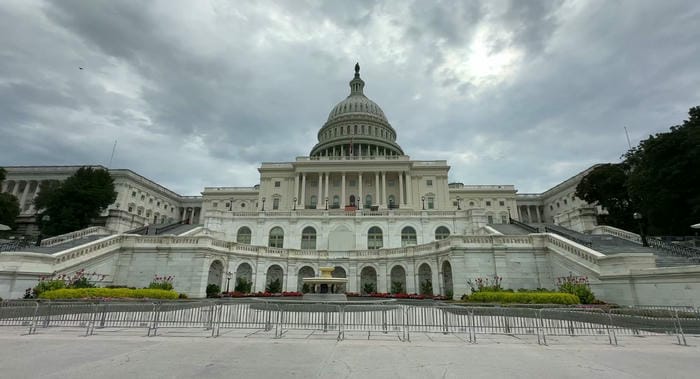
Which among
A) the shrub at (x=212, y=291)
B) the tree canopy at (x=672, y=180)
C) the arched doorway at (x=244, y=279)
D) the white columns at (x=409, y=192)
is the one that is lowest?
the shrub at (x=212, y=291)

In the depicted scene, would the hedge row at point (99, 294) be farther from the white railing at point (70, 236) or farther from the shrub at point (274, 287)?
the white railing at point (70, 236)

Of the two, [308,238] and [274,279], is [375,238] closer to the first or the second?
[308,238]

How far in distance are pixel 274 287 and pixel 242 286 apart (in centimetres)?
370

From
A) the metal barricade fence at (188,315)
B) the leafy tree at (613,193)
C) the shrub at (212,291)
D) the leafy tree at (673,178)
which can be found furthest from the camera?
the leafy tree at (613,193)

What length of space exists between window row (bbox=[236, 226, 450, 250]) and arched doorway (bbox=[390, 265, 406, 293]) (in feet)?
24.1

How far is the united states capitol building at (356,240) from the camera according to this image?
22.7m

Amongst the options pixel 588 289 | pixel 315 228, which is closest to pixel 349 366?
pixel 588 289

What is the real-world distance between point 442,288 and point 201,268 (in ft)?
76.5

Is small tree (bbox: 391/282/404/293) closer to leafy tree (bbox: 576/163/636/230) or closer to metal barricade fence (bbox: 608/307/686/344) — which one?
metal barricade fence (bbox: 608/307/686/344)

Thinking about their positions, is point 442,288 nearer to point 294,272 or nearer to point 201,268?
point 294,272

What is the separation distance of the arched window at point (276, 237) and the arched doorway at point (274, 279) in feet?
26.4

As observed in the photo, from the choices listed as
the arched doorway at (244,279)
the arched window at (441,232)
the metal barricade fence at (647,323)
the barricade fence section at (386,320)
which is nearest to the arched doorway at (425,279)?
the arched window at (441,232)

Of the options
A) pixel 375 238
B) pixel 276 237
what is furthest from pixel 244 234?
pixel 375 238

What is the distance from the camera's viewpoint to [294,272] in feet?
129
